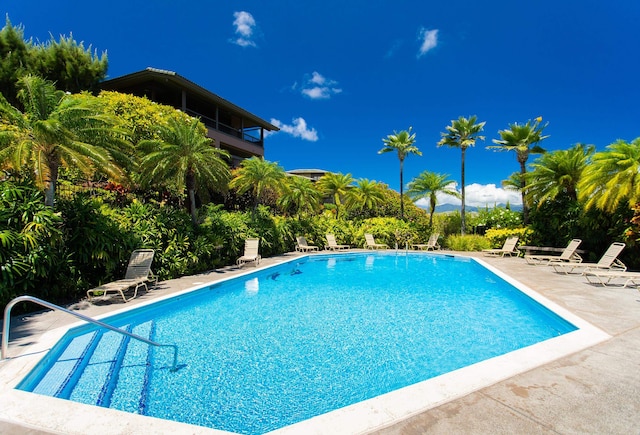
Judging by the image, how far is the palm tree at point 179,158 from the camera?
34.4ft

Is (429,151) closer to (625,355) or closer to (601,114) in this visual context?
(601,114)

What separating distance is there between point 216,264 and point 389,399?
10136 millimetres

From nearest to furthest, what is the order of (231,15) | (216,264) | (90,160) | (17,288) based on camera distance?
(17,288)
(90,160)
(216,264)
(231,15)

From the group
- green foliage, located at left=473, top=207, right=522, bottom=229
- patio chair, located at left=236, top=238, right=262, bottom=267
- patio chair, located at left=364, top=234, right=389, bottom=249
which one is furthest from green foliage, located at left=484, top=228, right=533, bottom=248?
patio chair, located at left=236, top=238, right=262, bottom=267

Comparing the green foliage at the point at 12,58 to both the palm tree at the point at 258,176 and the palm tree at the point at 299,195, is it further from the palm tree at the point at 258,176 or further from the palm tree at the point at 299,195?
the palm tree at the point at 299,195

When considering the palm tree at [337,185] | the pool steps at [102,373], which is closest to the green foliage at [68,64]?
the palm tree at [337,185]

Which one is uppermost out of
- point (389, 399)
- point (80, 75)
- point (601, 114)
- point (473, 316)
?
point (80, 75)

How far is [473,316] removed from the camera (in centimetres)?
683

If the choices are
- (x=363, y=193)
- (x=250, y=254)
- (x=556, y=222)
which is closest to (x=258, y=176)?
(x=250, y=254)

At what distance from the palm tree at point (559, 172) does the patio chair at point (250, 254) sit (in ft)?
45.9

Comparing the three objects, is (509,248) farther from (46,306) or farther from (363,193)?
(46,306)

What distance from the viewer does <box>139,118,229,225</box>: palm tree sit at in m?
10.5

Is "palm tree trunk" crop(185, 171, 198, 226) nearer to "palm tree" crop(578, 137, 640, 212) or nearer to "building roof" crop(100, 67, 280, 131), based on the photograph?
"building roof" crop(100, 67, 280, 131)

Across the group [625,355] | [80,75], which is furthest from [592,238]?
[80,75]
